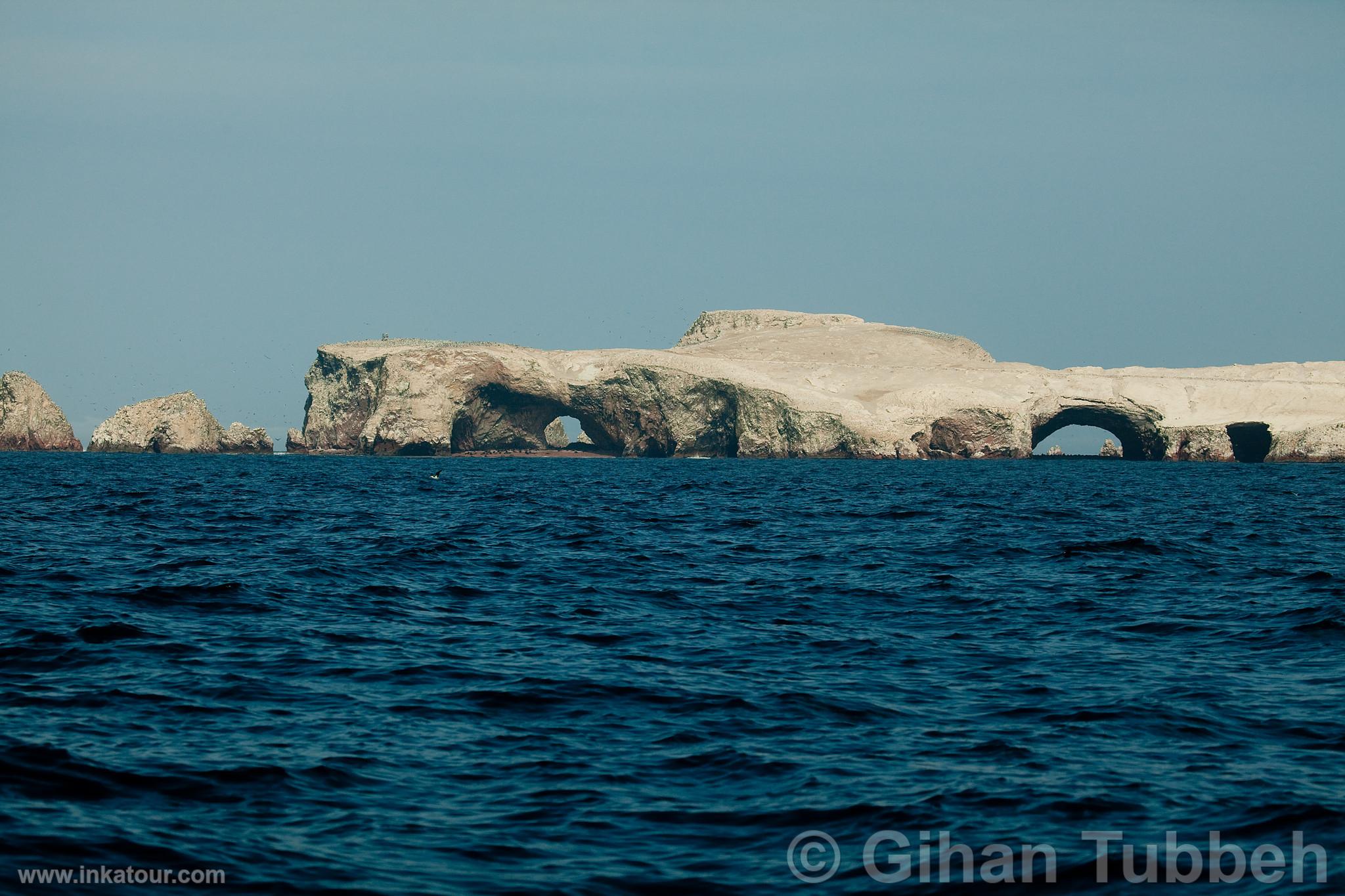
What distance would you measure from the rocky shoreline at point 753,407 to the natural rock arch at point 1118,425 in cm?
19

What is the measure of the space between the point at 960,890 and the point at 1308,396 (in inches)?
4457

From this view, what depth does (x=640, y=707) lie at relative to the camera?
10367 mm

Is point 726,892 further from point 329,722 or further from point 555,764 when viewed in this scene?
point 329,722

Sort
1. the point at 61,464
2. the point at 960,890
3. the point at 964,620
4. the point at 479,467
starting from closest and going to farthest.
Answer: the point at 960,890 → the point at 964,620 → the point at 61,464 → the point at 479,467

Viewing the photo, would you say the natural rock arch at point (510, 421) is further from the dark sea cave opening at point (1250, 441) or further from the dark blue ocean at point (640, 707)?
the dark blue ocean at point (640, 707)

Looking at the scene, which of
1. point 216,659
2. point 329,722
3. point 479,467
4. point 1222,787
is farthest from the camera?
point 479,467

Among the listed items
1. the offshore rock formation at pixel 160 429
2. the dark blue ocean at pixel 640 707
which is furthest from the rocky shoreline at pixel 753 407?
the dark blue ocean at pixel 640 707

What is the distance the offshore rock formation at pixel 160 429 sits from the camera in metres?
128

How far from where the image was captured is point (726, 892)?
641 centimetres

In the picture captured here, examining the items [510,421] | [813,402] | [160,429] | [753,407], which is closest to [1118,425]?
[813,402]

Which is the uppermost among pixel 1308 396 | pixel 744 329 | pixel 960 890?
pixel 744 329

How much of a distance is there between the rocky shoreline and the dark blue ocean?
91.2 metres

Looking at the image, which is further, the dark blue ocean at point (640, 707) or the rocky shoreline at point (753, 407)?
the rocky shoreline at point (753, 407)

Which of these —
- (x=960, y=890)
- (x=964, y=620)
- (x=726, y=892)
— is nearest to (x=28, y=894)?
(x=726, y=892)
